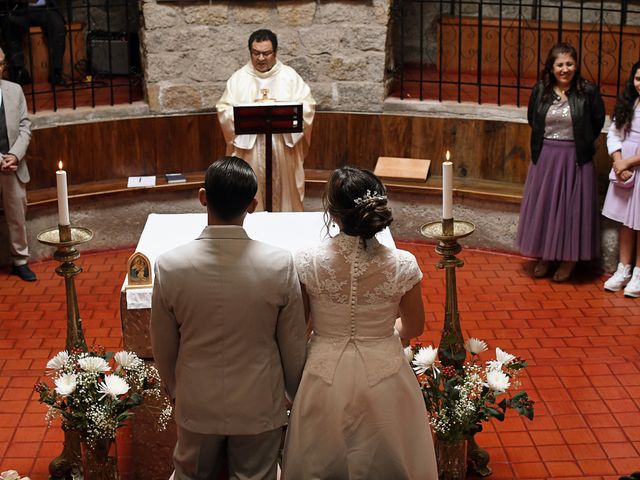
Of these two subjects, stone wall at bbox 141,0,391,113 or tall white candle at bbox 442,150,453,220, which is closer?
tall white candle at bbox 442,150,453,220

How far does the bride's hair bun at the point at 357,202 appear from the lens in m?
3.46

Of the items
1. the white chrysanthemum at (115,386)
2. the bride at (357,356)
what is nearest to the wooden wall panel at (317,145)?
the white chrysanthemum at (115,386)

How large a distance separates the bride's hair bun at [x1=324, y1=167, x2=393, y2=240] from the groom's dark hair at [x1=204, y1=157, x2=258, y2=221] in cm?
27

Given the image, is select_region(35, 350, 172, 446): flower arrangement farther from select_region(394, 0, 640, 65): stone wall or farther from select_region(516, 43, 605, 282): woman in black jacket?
select_region(394, 0, 640, 65): stone wall

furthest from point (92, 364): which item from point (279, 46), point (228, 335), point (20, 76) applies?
point (20, 76)

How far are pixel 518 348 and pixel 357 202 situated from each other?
10.1ft

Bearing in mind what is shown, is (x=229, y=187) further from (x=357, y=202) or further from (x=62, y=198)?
(x=62, y=198)

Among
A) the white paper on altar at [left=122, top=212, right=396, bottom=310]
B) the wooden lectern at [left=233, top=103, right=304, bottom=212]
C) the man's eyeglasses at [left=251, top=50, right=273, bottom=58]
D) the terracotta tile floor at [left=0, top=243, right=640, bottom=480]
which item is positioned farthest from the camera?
the man's eyeglasses at [left=251, top=50, right=273, bottom=58]

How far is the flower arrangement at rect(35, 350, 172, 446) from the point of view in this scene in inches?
166

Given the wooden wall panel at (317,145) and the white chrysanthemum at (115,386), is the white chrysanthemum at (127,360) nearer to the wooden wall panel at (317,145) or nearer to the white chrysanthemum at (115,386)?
the white chrysanthemum at (115,386)

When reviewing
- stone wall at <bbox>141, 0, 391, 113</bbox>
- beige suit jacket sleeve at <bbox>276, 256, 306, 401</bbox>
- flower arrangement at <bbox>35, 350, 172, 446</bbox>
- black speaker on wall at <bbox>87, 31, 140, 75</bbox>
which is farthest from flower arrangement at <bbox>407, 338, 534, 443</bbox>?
black speaker on wall at <bbox>87, 31, 140, 75</bbox>

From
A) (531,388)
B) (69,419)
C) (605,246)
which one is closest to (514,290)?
(605,246)

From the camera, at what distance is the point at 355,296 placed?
11.7 feet

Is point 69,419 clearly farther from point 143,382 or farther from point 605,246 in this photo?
point 605,246
